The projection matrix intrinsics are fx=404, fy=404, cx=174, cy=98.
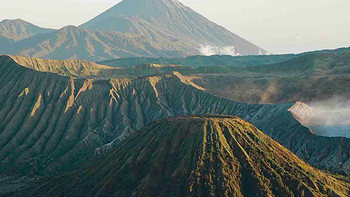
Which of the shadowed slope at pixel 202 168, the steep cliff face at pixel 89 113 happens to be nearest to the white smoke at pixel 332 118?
the steep cliff face at pixel 89 113

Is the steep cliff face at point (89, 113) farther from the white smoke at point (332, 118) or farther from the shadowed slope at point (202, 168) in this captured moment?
the shadowed slope at point (202, 168)

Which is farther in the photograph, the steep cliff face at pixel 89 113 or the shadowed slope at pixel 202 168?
the steep cliff face at pixel 89 113

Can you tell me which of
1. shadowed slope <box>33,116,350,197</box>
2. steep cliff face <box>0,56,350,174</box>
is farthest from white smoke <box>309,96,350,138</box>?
shadowed slope <box>33,116,350,197</box>

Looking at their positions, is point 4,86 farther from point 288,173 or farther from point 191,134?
point 288,173

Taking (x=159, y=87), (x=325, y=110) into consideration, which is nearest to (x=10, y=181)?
(x=159, y=87)

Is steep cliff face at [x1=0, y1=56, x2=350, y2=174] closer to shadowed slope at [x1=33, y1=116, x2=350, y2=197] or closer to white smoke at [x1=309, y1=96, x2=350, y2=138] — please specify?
white smoke at [x1=309, y1=96, x2=350, y2=138]

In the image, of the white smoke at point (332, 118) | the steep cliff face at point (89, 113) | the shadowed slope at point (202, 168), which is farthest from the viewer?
the steep cliff face at point (89, 113)
